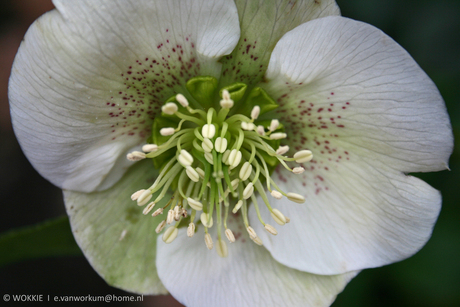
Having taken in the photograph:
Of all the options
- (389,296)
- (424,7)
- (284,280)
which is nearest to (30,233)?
(284,280)

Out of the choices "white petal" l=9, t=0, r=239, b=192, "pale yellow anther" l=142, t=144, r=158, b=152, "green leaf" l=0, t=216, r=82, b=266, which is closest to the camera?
"white petal" l=9, t=0, r=239, b=192

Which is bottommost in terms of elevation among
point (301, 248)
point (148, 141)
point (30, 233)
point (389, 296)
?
point (389, 296)

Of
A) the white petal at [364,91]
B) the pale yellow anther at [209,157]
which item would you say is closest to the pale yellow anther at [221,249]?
the pale yellow anther at [209,157]

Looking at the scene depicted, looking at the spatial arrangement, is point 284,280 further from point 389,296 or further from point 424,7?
point 424,7

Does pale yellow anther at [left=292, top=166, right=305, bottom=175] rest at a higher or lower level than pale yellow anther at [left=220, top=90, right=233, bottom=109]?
lower

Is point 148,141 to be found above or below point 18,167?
above

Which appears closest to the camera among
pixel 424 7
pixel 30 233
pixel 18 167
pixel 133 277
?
pixel 133 277

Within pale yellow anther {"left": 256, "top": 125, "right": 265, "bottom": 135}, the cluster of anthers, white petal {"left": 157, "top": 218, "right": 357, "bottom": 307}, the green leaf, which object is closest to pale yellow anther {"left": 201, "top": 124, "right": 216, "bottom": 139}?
the cluster of anthers

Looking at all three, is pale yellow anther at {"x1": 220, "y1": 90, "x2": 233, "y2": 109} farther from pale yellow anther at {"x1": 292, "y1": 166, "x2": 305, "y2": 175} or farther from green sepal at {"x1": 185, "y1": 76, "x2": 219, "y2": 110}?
pale yellow anther at {"x1": 292, "y1": 166, "x2": 305, "y2": 175}

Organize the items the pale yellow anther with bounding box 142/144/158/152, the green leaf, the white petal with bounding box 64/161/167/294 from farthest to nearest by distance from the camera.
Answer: the green leaf < the white petal with bounding box 64/161/167/294 < the pale yellow anther with bounding box 142/144/158/152
